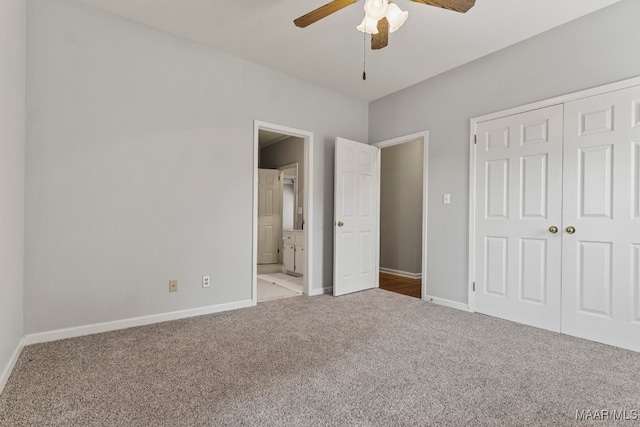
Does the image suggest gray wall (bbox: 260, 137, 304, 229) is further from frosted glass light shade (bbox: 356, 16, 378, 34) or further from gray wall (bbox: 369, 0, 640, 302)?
frosted glass light shade (bbox: 356, 16, 378, 34)

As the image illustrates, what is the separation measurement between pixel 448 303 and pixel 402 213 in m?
2.25

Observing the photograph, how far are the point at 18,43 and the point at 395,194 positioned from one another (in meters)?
5.03

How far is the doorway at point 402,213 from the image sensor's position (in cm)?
537

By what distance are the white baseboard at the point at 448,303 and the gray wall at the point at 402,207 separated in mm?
1594

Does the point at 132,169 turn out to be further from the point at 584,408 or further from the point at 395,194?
the point at 395,194

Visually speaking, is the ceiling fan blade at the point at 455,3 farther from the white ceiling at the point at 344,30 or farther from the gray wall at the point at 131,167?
the gray wall at the point at 131,167

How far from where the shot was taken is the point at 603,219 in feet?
8.40

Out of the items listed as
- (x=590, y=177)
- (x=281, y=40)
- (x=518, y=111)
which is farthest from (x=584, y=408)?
(x=281, y=40)

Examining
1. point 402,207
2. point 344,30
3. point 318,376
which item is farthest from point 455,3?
point 402,207

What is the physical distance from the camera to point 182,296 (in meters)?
3.09

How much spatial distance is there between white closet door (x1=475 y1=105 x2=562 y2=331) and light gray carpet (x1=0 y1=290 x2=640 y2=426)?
0.32 metres

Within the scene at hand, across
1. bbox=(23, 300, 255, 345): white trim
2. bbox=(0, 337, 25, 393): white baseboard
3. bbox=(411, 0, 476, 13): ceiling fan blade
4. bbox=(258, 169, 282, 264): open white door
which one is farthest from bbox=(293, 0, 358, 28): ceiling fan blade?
bbox=(258, 169, 282, 264): open white door

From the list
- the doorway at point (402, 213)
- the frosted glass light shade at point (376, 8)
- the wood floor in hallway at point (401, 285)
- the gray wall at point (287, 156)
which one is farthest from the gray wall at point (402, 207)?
the frosted glass light shade at point (376, 8)

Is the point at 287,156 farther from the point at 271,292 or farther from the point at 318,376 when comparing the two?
the point at 318,376
